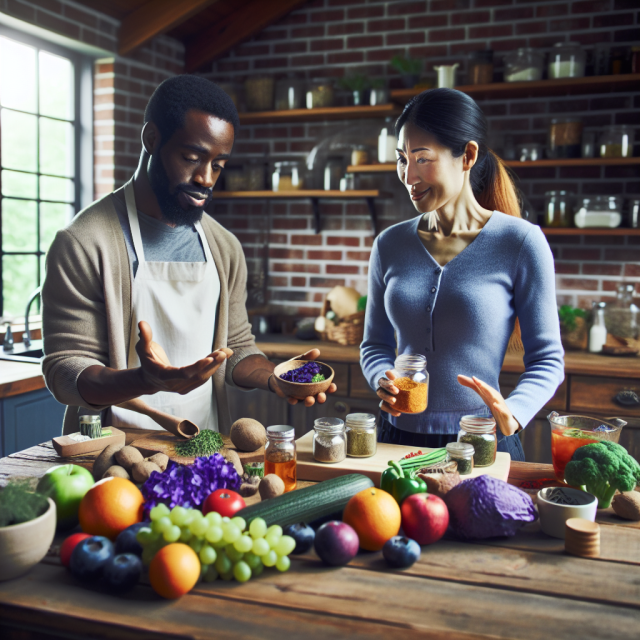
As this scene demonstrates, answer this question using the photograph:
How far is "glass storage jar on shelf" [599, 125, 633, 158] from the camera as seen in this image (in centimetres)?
298

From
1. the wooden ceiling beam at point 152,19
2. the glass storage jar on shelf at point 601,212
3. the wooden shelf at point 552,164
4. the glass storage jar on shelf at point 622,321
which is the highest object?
the wooden ceiling beam at point 152,19

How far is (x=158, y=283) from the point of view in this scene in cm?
184

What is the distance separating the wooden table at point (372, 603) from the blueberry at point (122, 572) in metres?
0.02

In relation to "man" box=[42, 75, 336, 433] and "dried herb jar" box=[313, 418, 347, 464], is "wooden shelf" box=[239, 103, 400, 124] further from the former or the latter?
"dried herb jar" box=[313, 418, 347, 464]

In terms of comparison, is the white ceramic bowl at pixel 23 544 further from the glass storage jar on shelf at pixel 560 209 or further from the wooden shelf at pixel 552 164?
the glass storage jar on shelf at pixel 560 209

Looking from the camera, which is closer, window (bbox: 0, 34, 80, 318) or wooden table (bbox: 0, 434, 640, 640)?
wooden table (bbox: 0, 434, 640, 640)

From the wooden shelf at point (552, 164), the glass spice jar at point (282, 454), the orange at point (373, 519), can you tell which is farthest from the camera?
the wooden shelf at point (552, 164)

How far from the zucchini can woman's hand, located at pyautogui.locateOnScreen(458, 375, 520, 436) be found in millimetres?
354

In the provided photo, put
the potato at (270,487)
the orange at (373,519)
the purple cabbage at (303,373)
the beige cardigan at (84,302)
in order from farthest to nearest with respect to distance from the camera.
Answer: the beige cardigan at (84,302) < the purple cabbage at (303,373) < the potato at (270,487) < the orange at (373,519)

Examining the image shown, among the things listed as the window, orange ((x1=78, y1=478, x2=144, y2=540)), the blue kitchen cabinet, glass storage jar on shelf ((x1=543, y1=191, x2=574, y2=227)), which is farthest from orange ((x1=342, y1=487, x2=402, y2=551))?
the window

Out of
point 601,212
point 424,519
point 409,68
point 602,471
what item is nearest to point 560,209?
point 601,212

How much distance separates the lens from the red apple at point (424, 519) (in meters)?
1.06

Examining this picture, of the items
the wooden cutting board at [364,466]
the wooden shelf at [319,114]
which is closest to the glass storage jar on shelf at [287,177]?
the wooden shelf at [319,114]

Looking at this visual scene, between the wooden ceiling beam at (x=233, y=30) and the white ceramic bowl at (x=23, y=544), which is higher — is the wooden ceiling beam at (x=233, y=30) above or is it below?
above
